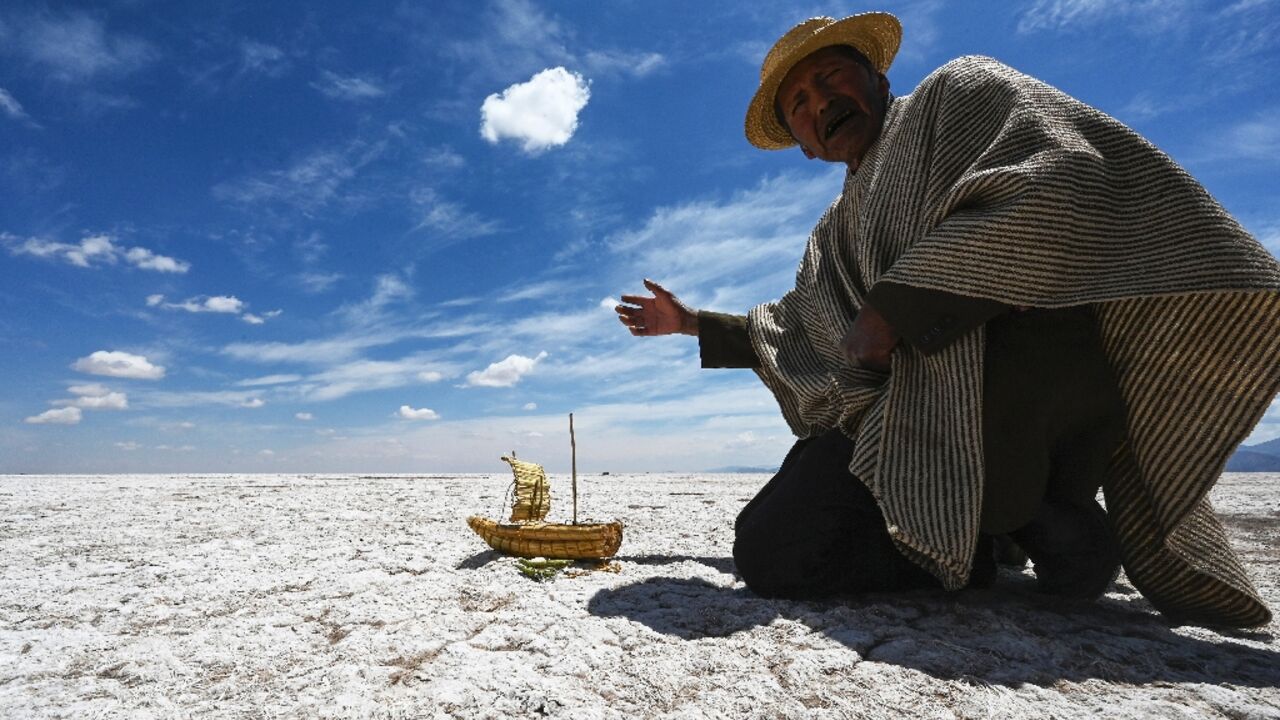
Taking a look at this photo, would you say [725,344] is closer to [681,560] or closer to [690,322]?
[690,322]

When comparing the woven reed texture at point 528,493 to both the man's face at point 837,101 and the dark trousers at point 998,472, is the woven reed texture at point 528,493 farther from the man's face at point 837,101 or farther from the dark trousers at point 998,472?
the man's face at point 837,101

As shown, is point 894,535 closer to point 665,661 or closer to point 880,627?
point 880,627

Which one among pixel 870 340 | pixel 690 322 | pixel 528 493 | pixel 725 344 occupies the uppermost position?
pixel 690 322

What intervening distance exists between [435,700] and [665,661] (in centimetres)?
56

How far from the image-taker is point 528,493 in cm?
342

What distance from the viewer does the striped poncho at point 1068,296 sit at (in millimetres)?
1523

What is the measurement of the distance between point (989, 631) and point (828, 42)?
79.4 inches

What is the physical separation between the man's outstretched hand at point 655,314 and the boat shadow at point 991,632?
109cm

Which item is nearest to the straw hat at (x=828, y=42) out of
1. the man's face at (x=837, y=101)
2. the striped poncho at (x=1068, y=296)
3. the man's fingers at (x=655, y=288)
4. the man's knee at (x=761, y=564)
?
the man's face at (x=837, y=101)

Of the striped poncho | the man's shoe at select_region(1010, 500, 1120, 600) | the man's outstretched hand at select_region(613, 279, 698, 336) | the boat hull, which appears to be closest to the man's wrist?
the man's outstretched hand at select_region(613, 279, 698, 336)

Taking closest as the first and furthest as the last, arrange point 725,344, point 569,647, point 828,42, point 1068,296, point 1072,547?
point 1068,296 < point 569,647 < point 1072,547 < point 828,42 < point 725,344

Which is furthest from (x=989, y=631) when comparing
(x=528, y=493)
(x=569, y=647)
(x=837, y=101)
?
(x=528, y=493)

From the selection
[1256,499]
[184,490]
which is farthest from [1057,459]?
[184,490]

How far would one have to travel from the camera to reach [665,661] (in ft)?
5.16
